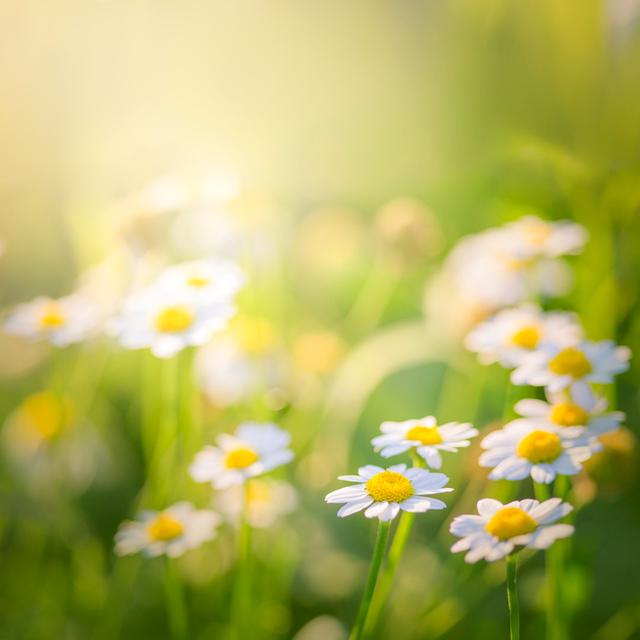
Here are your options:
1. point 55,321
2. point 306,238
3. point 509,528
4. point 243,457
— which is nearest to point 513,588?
point 509,528

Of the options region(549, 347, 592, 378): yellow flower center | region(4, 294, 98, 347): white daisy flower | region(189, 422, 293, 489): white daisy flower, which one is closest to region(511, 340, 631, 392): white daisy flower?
region(549, 347, 592, 378): yellow flower center

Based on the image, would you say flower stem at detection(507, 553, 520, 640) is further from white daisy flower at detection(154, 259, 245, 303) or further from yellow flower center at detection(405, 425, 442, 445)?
white daisy flower at detection(154, 259, 245, 303)

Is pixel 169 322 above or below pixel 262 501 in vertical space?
above

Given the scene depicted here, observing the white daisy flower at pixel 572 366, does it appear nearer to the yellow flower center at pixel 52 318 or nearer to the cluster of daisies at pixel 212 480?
the cluster of daisies at pixel 212 480

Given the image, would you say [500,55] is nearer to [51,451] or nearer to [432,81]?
[432,81]

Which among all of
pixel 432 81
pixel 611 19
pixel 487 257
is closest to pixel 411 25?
pixel 432 81

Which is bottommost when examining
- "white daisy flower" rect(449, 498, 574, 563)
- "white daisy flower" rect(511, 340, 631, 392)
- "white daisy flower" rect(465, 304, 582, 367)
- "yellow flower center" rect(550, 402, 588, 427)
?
"white daisy flower" rect(449, 498, 574, 563)

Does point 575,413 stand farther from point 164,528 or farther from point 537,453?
point 164,528
